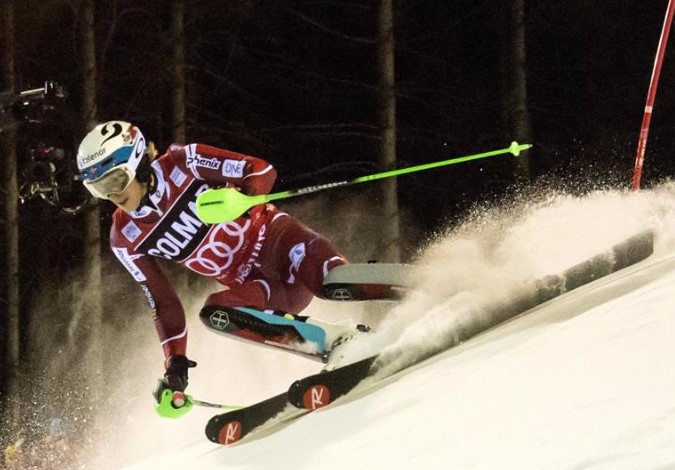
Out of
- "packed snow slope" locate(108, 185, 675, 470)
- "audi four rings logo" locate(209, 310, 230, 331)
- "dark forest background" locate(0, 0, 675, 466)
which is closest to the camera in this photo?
"packed snow slope" locate(108, 185, 675, 470)

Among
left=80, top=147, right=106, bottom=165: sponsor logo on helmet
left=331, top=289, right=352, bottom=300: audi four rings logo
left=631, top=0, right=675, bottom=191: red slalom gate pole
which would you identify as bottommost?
left=331, top=289, right=352, bottom=300: audi four rings logo

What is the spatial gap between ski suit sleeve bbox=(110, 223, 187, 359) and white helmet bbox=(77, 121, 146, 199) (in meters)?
0.37

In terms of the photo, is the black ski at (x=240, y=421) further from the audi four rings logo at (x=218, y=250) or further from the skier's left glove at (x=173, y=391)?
the audi four rings logo at (x=218, y=250)

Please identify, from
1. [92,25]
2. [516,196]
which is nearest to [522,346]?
[516,196]

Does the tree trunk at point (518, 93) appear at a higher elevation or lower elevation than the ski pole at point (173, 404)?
higher

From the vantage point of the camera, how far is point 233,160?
165 inches

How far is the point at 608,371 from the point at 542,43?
10.5 metres

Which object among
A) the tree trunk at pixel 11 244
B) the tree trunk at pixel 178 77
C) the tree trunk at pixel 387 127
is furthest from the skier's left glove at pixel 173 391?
the tree trunk at pixel 11 244

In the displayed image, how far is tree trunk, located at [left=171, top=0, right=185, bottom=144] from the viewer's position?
876 centimetres

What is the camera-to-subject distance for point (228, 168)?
4.18m

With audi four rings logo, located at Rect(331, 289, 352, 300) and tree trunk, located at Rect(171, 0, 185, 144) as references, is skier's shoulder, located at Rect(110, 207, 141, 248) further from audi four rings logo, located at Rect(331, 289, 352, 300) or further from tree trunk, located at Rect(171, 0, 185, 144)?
tree trunk, located at Rect(171, 0, 185, 144)

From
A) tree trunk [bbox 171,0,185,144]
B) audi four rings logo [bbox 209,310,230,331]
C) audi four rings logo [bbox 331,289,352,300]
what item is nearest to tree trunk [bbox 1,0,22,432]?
tree trunk [bbox 171,0,185,144]

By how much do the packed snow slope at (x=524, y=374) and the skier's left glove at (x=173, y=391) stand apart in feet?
0.70

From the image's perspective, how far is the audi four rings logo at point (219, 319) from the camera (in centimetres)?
416
